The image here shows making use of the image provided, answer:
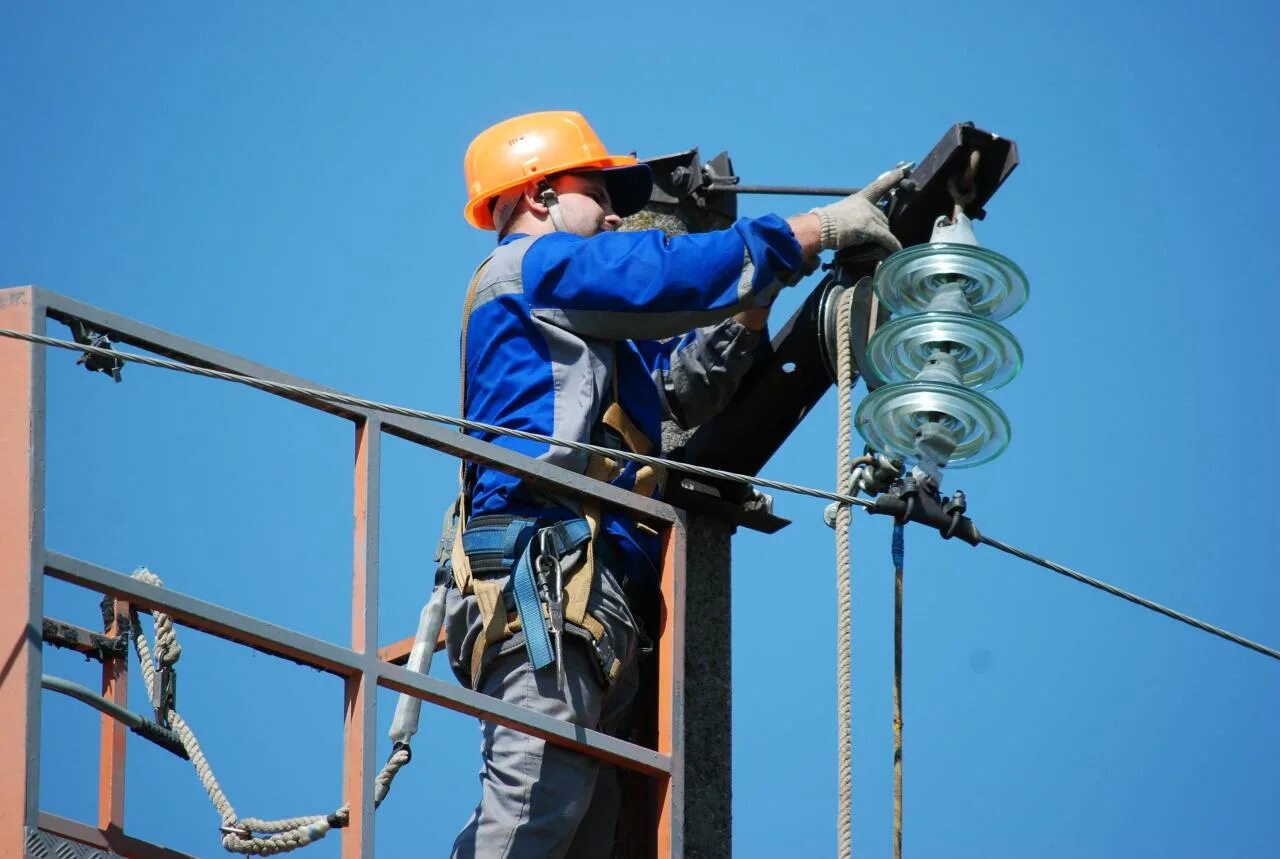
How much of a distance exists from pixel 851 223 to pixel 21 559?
8.51ft

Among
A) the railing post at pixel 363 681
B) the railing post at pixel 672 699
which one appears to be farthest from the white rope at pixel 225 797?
the railing post at pixel 672 699

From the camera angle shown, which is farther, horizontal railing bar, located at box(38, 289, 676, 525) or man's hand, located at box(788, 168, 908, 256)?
man's hand, located at box(788, 168, 908, 256)

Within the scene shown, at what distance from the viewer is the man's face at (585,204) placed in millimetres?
6785

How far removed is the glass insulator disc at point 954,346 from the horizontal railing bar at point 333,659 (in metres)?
1.27

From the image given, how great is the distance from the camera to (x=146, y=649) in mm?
6133

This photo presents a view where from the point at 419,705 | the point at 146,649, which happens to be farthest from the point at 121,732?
the point at 419,705

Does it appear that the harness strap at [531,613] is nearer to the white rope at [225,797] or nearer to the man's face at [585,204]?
the white rope at [225,797]

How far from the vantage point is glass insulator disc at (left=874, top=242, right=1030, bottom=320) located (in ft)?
19.2

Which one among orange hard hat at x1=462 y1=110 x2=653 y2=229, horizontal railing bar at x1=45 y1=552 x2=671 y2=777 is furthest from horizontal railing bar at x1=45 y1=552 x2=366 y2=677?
orange hard hat at x1=462 y1=110 x2=653 y2=229

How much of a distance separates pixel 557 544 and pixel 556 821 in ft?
2.48

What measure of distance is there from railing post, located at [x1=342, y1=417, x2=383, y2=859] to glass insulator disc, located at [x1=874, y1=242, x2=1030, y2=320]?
1525 mm

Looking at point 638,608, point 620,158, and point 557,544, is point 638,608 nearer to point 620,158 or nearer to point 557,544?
point 557,544

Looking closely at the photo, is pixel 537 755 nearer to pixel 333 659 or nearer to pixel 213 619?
pixel 333 659

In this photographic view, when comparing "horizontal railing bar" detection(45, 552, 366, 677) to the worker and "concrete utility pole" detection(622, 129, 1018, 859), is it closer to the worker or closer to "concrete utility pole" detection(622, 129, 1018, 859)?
the worker
